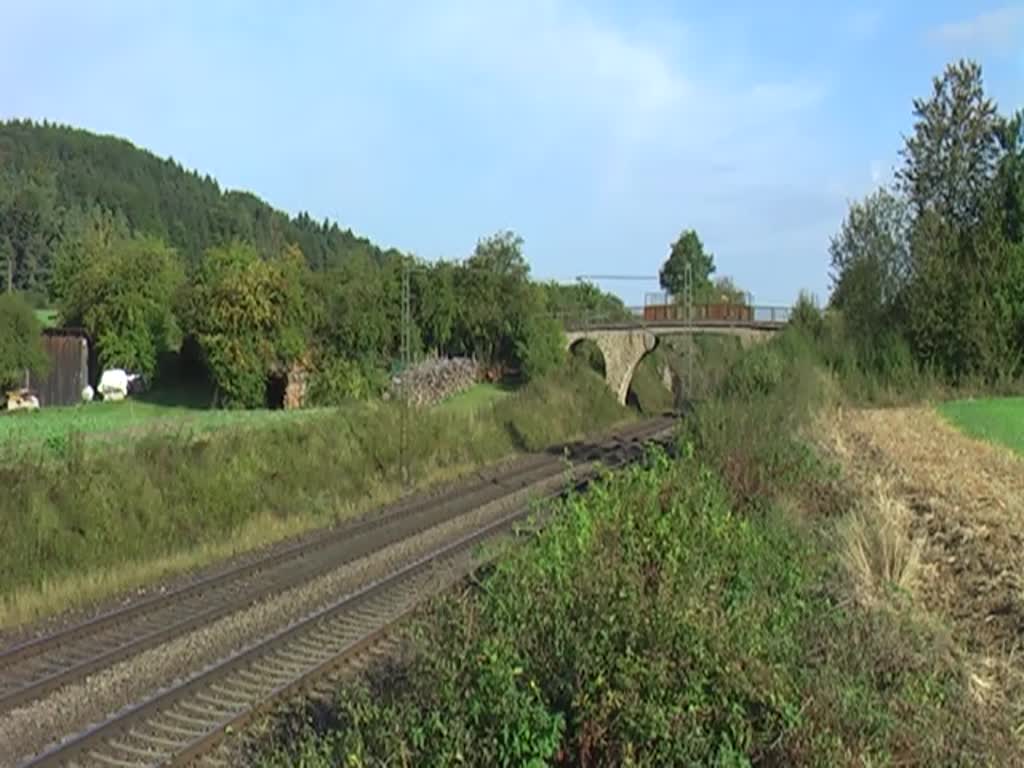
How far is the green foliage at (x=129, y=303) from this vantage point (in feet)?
207

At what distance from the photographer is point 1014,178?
33031mm

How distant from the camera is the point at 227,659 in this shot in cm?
970

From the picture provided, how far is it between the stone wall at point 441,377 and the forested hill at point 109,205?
49.9 m

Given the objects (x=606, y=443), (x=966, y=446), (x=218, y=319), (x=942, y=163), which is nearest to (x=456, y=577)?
(x=966, y=446)

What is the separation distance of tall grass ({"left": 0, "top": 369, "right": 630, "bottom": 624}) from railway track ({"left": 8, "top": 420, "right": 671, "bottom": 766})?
4.82ft

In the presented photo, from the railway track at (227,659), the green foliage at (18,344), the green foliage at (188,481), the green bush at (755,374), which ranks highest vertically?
the green foliage at (18,344)

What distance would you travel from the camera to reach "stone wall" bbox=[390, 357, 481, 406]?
55106 millimetres

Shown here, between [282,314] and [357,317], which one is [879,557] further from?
[357,317]

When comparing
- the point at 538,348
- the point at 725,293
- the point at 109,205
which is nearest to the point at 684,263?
the point at 725,293

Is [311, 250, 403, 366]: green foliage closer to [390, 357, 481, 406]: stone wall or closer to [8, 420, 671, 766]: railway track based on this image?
[390, 357, 481, 406]: stone wall

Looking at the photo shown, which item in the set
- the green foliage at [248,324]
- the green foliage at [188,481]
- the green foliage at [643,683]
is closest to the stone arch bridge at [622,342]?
the green foliage at [248,324]

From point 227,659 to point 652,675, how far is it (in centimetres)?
578

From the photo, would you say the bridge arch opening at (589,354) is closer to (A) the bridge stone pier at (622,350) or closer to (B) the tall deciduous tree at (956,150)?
(A) the bridge stone pier at (622,350)

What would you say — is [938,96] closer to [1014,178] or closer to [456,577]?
[1014,178]
